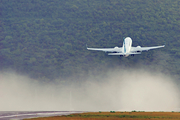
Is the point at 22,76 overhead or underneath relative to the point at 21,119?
overhead

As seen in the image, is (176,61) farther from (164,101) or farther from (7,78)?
(7,78)

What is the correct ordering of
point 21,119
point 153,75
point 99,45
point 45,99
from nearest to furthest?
1. point 21,119
2. point 45,99
3. point 153,75
4. point 99,45

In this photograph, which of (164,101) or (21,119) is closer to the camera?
(21,119)

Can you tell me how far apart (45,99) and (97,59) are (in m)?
44.6

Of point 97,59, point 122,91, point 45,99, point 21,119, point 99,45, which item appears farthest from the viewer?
point 99,45

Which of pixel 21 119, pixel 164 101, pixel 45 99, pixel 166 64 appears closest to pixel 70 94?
pixel 45 99

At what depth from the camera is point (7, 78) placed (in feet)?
534

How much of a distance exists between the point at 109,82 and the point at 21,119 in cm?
8284

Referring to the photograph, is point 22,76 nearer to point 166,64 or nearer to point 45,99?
point 45,99

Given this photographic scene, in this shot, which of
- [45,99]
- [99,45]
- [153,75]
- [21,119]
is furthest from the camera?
[99,45]

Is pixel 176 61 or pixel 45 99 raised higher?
pixel 176 61

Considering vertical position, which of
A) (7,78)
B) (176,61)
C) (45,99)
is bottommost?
(45,99)

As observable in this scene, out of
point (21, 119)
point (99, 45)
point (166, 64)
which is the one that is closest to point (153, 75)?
point (166, 64)

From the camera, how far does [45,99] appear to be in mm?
141875
